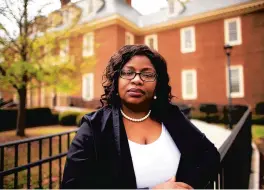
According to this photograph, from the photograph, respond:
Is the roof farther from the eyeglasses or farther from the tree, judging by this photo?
the eyeglasses

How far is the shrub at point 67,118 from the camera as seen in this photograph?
10.3 metres

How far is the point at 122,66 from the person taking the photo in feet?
4.17

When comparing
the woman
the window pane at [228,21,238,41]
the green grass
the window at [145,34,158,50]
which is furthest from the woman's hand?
the window at [145,34,158,50]

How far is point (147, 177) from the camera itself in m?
1.12

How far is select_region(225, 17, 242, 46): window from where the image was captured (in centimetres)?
1284

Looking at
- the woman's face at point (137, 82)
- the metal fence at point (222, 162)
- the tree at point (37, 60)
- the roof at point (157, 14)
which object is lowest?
the metal fence at point (222, 162)

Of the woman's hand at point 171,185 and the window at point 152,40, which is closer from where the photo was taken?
the woman's hand at point 171,185

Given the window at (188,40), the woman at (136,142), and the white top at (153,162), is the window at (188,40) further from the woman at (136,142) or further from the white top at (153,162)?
the white top at (153,162)

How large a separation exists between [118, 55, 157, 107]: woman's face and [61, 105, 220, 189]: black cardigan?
123mm

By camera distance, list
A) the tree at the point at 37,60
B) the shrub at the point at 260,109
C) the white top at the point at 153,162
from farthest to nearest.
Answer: the shrub at the point at 260,109, the tree at the point at 37,60, the white top at the point at 153,162

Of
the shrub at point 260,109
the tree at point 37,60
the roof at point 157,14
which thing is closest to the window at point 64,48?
the tree at point 37,60

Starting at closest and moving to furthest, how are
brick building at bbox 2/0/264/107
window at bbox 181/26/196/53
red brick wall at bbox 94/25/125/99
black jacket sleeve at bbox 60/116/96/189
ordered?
black jacket sleeve at bbox 60/116/96/189
brick building at bbox 2/0/264/107
red brick wall at bbox 94/25/125/99
window at bbox 181/26/196/53

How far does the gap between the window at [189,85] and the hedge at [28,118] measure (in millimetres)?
8998

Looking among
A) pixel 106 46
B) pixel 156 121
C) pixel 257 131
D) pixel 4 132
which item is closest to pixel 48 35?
pixel 4 132
